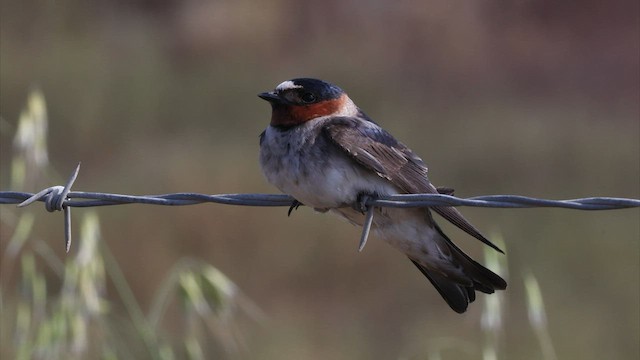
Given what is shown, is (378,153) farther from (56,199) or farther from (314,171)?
(56,199)

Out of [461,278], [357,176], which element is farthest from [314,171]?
[461,278]

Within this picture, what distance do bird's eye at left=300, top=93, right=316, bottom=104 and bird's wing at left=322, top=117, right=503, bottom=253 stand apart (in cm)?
15

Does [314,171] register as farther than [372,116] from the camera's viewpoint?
No

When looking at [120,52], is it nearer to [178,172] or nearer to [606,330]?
[178,172]

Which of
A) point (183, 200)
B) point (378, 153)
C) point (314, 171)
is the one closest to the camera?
point (183, 200)

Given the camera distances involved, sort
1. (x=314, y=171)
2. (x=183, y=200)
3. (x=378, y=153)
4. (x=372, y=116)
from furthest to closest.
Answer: (x=372, y=116)
(x=378, y=153)
(x=314, y=171)
(x=183, y=200)

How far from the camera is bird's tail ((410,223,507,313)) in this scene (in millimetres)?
3203

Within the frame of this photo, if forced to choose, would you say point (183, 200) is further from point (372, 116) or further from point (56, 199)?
point (372, 116)

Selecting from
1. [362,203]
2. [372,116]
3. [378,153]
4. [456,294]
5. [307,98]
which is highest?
[307,98]

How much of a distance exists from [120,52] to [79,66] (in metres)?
0.27

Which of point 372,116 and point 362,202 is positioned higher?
point 362,202

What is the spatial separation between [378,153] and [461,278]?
435 mm

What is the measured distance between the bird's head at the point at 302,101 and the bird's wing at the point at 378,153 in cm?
11

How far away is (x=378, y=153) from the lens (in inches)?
128
